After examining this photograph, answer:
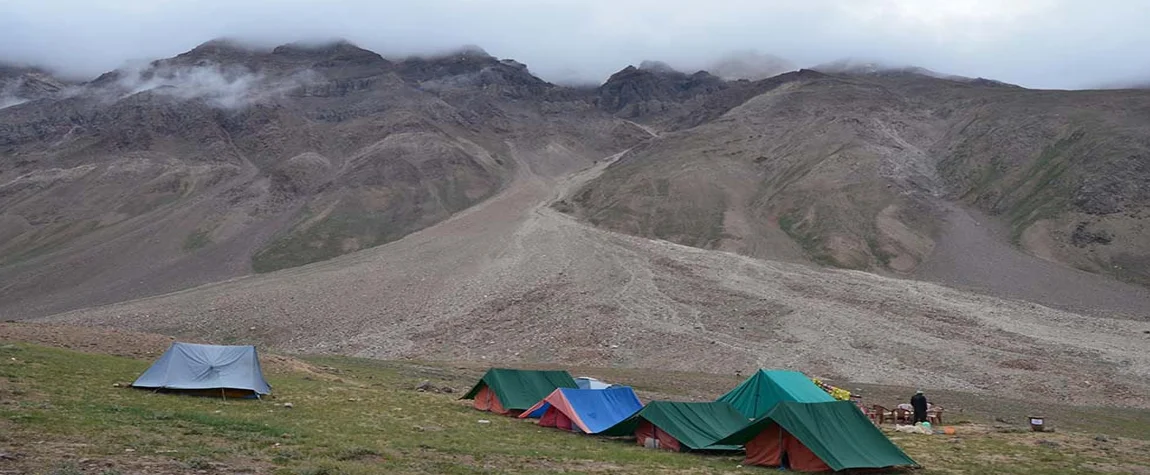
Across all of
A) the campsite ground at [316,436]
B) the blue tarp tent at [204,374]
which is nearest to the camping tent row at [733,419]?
the campsite ground at [316,436]

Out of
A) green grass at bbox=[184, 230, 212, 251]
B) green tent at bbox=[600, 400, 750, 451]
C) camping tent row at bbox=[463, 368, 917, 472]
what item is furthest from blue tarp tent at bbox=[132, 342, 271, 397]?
green grass at bbox=[184, 230, 212, 251]

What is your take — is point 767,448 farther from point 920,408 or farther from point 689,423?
point 920,408

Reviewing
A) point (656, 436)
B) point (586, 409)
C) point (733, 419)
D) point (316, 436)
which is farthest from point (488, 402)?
point (316, 436)

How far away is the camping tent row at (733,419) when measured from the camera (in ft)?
57.6

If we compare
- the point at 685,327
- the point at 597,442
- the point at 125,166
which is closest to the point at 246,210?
the point at 125,166

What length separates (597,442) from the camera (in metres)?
21.3

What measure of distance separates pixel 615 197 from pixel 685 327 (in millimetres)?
54788

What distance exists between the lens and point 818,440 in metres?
17.4

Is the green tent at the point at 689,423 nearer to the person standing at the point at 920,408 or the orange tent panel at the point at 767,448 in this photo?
the orange tent panel at the point at 767,448

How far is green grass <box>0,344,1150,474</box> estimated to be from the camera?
46.1 ft

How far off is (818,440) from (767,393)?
7.24 metres

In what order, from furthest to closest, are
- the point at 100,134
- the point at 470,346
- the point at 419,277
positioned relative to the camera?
the point at 100,134 → the point at 419,277 → the point at 470,346

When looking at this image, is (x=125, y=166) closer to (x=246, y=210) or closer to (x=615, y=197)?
(x=246, y=210)

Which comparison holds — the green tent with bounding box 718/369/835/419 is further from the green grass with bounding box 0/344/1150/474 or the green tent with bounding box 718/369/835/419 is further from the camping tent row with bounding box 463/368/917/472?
the green grass with bounding box 0/344/1150/474
